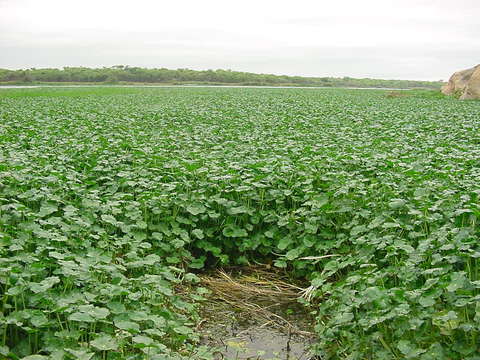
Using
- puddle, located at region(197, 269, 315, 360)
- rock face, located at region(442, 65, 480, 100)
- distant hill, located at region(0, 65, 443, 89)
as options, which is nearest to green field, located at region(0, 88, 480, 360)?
puddle, located at region(197, 269, 315, 360)

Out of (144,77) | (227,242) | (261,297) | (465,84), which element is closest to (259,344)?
(261,297)

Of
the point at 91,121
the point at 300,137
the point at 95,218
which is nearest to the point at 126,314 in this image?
the point at 95,218

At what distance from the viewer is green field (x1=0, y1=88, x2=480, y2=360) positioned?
326 centimetres

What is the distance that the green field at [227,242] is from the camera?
10.7 ft

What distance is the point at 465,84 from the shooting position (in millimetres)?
32688

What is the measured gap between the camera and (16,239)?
3943mm

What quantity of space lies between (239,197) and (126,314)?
2.80 m

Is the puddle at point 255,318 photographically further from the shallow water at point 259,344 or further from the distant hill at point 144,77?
the distant hill at point 144,77

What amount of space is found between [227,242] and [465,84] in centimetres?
3181

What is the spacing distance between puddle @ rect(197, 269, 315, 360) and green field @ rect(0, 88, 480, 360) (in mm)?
171

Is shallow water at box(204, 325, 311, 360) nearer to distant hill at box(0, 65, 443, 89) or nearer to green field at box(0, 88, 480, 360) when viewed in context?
green field at box(0, 88, 480, 360)

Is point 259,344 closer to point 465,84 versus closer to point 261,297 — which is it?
point 261,297

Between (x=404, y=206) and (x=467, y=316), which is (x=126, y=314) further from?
(x=404, y=206)

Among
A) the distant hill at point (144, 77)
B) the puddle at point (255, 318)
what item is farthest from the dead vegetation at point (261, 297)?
the distant hill at point (144, 77)
